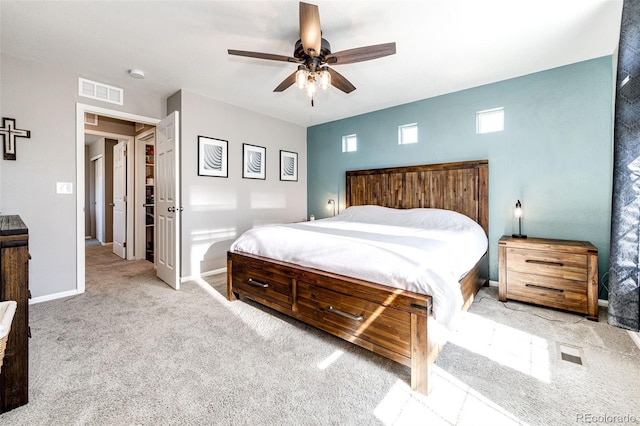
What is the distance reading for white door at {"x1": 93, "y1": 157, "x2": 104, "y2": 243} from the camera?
6586 millimetres

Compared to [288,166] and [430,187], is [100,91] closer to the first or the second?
[288,166]

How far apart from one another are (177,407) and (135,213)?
4565 mm

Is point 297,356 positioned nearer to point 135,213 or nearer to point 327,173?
point 327,173

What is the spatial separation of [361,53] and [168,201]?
2882 millimetres

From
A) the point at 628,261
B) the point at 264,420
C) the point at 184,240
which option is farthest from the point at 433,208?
the point at 184,240

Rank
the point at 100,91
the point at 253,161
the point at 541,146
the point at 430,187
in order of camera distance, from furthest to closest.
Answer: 1. the point at 253,161
2. the point at 430,187
3. the point at 100,91
4. the point at 541,146

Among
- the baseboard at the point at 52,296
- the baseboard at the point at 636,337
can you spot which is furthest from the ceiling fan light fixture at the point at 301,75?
the baseboard at the point at 52,296

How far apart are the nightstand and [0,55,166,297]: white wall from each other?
4.82 m

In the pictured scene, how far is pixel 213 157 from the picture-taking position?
3.92 metres

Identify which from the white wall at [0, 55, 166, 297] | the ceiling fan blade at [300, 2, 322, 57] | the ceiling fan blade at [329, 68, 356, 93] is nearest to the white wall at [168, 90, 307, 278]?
the white wall at [0, 55, 166, 297]

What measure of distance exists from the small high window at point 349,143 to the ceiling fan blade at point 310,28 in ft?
9.21

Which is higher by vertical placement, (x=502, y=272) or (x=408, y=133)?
(x=408, y=133)

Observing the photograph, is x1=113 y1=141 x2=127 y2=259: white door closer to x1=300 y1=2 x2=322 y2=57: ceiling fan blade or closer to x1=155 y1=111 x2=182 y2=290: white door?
x1=155 y1=111 x2=182 y2=290: white door

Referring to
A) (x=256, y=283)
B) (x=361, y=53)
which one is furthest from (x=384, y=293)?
(x=361, y=53)
